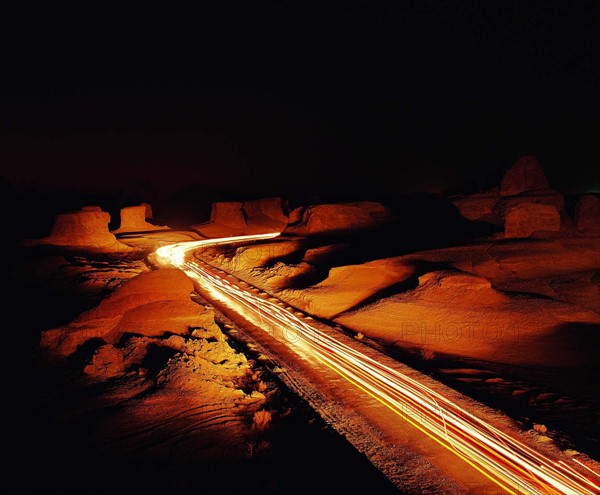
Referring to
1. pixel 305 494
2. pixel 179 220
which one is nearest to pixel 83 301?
pixel 305 494

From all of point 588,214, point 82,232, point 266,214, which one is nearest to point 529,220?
point 588,214

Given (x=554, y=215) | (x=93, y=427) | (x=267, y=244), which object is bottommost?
(x=93, y=427)

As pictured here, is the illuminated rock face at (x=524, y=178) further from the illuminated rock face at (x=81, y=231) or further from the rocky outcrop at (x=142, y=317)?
the illuminated rock face at (x=81, y=231)

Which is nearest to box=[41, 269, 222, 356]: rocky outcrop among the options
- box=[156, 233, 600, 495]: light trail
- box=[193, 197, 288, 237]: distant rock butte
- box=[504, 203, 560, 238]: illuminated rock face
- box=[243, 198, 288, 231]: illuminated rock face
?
box=[156, 233, 600, 495]: light trail

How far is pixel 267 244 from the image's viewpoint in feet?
111

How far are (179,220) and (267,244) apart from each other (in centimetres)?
4724

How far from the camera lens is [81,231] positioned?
112 feet

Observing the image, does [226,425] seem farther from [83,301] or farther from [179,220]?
[179,220]

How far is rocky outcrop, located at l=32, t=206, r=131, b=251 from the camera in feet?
110

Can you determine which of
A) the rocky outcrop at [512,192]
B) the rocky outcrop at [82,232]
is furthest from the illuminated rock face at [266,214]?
the rocky outcrop at [512,192]

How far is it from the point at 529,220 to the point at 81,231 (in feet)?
119

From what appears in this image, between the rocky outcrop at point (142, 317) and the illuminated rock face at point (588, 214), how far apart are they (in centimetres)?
3399

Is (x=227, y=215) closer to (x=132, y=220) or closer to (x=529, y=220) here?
(x=132, y=220)

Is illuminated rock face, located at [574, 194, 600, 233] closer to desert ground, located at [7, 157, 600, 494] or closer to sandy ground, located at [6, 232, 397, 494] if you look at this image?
desert ground, located at [7, 157, 600, 494]
